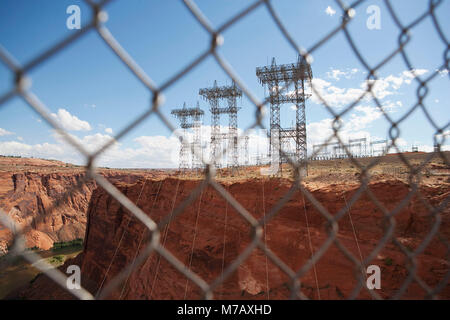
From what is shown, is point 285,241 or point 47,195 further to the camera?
point 47,195

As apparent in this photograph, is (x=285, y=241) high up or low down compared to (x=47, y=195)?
up

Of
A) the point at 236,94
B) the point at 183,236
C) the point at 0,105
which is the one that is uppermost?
the point at 236,94

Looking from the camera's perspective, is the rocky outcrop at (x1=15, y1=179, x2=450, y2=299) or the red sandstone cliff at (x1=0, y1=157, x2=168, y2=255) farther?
the red sandstone cliff at (x1=0, y1=157, x2=168, y2=255)

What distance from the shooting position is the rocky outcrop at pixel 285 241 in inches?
279

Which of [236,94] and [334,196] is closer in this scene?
[334,196]

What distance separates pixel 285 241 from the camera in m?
9.05

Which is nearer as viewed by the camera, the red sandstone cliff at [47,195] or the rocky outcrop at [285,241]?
the rocky outcrop at [285,241]

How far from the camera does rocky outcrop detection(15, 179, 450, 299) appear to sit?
279 inches
